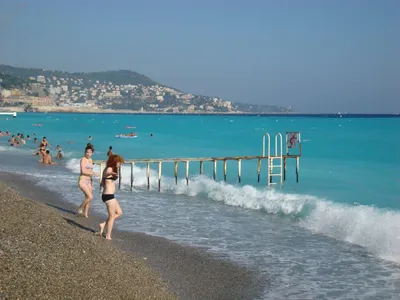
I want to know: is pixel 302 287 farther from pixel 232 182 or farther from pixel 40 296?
pixel 232 182

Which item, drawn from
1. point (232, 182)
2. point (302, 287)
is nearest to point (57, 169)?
point (232, 182)

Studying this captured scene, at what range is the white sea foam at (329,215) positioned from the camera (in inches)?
464

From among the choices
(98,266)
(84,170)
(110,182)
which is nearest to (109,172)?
(110,182)

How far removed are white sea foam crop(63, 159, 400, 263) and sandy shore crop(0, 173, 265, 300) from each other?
3.79 metres

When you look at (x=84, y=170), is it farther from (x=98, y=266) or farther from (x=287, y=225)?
(x=287, y=225)

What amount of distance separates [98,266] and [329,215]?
845cm

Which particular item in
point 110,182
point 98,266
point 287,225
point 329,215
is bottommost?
point 287,225

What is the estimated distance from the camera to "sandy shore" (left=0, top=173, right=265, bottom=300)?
6457mm

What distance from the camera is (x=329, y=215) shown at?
14656mm

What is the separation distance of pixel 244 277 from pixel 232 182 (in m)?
17.5

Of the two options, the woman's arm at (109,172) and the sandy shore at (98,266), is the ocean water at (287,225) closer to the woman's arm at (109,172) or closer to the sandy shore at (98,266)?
the sandy shore at (98,266)

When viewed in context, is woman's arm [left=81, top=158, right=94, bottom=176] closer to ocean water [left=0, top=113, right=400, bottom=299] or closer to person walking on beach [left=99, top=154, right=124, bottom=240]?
ocean water [left=0, top=113, right=400, bottom=299]

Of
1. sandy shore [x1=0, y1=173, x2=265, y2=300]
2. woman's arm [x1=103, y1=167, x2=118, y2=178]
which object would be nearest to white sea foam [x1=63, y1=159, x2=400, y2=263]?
sandy shore [x1=0, y1=173, x2=265, y2=300]

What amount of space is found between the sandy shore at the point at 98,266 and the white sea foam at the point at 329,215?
12.4ft
